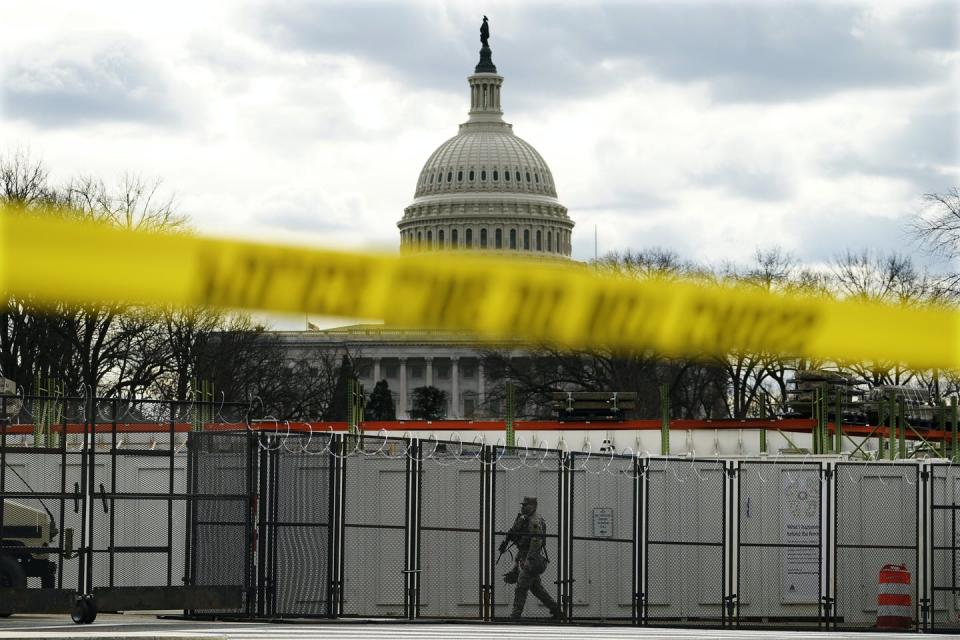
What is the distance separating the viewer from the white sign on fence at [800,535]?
79.3 feet

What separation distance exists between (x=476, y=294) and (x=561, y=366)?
84795mm

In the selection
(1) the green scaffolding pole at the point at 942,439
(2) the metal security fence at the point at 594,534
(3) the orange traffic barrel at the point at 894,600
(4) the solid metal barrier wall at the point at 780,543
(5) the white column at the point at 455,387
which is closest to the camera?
(2) the metal security fence at the point at 594,534

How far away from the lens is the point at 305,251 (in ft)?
12.9

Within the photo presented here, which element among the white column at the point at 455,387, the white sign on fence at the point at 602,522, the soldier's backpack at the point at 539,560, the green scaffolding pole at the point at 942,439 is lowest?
the soldier's backpack at the point at 539,560

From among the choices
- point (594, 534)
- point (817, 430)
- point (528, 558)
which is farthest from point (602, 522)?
point (817, 430)

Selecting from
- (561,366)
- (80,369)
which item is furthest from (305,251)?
(561,366)

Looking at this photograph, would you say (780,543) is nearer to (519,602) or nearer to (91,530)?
(519,602)

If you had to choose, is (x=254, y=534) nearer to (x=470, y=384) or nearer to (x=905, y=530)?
(x=905, y=530)

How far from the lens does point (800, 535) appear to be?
81.0ft

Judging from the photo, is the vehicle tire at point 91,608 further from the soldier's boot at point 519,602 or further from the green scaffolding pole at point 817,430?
the green scaffolding pole at point 817,430

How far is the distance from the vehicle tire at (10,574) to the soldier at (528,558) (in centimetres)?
623

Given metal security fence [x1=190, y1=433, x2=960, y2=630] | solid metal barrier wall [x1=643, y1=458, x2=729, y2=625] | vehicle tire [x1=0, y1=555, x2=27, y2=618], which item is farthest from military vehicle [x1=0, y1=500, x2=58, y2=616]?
solid metal barrier wall [x1=643, y1=458, x2=729, y2=625]

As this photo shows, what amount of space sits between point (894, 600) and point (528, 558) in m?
5.41

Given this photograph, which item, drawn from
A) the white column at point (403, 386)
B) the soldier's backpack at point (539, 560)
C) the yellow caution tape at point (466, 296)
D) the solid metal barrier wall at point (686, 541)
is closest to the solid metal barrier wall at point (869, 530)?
the solid metal barrier wall at point (686, 541)
